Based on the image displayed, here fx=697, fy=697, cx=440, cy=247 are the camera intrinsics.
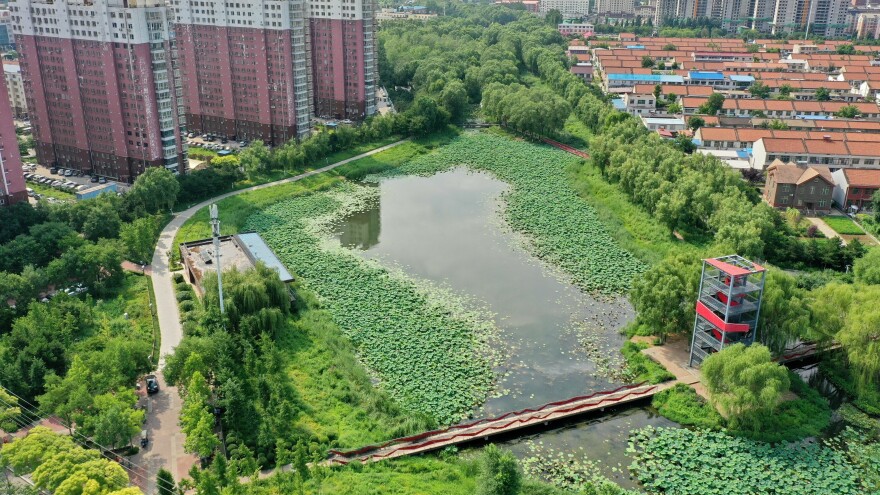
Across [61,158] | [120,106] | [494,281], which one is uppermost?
[120,106]

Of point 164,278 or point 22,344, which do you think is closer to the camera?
point 22,344

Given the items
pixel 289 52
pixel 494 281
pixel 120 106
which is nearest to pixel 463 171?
pixel 289 52

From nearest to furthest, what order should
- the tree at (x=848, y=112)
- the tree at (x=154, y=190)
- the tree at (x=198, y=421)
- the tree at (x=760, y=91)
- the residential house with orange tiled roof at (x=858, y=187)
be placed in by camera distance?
the tree at (x=198, y=421) < the tree at (x=154, y=190) < the residential house with orange tiled roof at (x=858, y=187) < the tree at (x=848, y=112) < the tree at (x=760, y=91)

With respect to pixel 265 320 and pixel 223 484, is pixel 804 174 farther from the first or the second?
pixel 223 484

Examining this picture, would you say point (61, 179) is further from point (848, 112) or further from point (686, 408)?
point (848, 112)

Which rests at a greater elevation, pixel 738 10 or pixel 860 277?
pixel 738 10

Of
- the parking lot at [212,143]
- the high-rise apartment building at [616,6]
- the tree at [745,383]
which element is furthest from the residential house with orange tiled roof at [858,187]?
the high-rise apartment building at [616,6]

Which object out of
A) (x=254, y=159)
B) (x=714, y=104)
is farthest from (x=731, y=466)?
(x=714, y=104)

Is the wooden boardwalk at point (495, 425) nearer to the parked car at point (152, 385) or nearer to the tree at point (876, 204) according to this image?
the parked car at point (152, 385)
